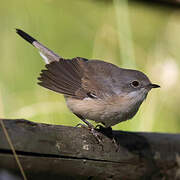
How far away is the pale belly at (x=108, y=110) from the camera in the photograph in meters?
4.01

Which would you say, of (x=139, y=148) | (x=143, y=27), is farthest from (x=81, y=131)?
(x=143, y=27)

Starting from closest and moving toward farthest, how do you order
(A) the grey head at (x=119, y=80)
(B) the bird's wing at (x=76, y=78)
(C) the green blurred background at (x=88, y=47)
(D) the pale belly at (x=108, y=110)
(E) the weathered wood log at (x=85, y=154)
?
(E) the weathered wood log at (x=85, y=154) < (D) the pale belly at (x=108, y=110) < (B) the bird's wing at (x=76, y=78) < (A) the grey head at (x=119, y=80) < (C) the green blurred background at (x=88, y=47)

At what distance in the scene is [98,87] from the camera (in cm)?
433

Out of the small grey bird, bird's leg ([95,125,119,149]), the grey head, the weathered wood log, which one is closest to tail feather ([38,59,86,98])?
the small grey bird

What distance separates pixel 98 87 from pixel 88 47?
2396 millimetres

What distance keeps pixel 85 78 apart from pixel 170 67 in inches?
86.8

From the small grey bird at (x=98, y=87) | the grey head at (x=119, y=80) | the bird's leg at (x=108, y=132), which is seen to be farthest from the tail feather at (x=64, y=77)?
the bird's leg at (x=108, y=132)

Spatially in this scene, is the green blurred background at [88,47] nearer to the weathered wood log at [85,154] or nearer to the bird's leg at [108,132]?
the bird's leg at [108,132]

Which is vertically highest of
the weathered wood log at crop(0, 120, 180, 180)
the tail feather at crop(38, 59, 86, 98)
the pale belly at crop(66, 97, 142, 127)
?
the tail feather at crop(38, 59, 86, 98)

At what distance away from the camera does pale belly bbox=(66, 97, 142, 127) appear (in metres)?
4.01

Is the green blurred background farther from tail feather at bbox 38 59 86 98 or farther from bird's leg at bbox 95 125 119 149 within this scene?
bird's leg at bbox 95 125 119 149

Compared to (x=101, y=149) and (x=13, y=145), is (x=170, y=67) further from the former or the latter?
(x=13, y=145)

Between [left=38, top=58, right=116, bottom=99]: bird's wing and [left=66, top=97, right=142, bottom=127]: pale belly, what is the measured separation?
0.41 ft

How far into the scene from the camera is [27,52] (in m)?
6.30
